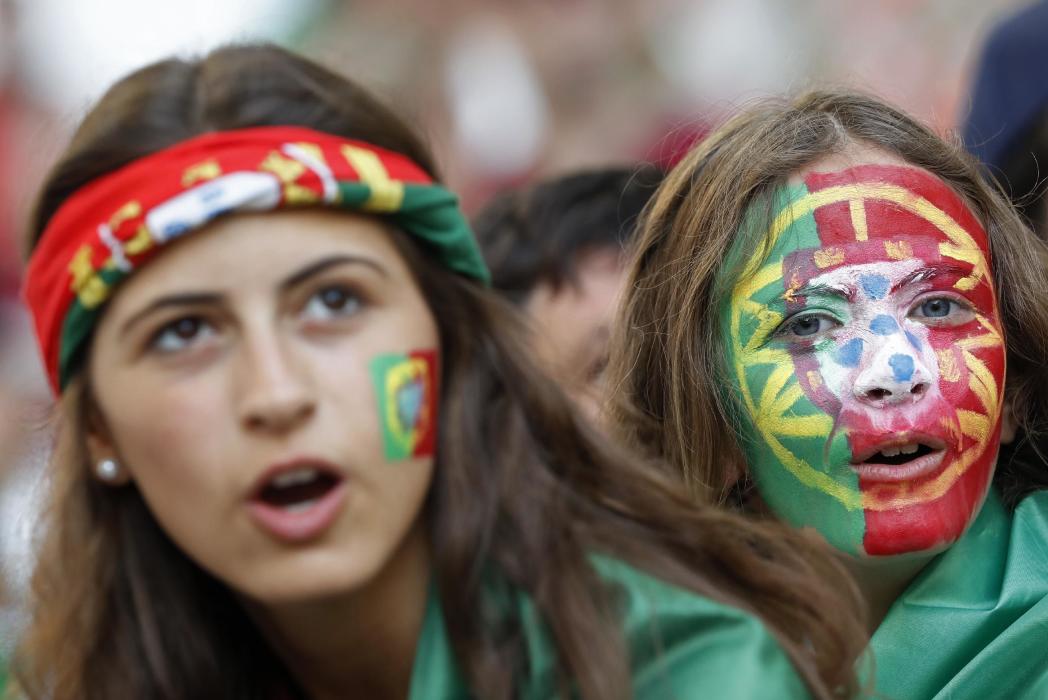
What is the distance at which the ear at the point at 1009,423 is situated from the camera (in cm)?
275

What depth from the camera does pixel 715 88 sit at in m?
10.5

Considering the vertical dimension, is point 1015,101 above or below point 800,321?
above

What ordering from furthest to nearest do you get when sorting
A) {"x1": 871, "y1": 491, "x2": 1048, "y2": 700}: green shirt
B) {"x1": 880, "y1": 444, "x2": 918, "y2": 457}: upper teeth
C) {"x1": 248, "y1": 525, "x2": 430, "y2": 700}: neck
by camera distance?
1. {"x1": 880, "y1": 444, "x2": 918, "y2": 457}: upper teeth
2. {"x1": 871, "y1": 491, "x2": 1048, "y2": 700}: green shirt
3. {"x1": 248, "y1": 525, "x2": 430, "y2": 700}: neck

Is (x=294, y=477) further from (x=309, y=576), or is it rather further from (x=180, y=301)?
(x=180, y=301)

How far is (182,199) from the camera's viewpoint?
6.89 ft

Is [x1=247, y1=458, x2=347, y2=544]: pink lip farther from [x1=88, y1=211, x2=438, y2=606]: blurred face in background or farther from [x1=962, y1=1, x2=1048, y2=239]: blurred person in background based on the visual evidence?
[x1=962, y1=1, x2=1048, y2=239]: blurred person in background

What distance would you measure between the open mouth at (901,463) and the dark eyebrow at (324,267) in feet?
2.98

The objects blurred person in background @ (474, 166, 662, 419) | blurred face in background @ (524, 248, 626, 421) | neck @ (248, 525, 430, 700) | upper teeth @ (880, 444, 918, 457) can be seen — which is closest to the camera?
neck @ (248, 525, 430, 700)

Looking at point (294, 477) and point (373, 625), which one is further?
point (373, 625)

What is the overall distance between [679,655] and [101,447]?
0.98m

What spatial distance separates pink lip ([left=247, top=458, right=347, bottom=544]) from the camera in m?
2.07

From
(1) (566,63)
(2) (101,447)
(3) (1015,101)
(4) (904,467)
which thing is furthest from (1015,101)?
(1) (566,63)

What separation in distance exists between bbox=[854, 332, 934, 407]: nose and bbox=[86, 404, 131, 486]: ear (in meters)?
1.24

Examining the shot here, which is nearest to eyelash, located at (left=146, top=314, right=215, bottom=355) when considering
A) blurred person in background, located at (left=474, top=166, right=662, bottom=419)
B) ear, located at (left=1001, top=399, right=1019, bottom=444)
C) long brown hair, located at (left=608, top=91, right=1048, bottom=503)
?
long brown hair, located at (left=608, top=91, right=1048, bottom=503)
